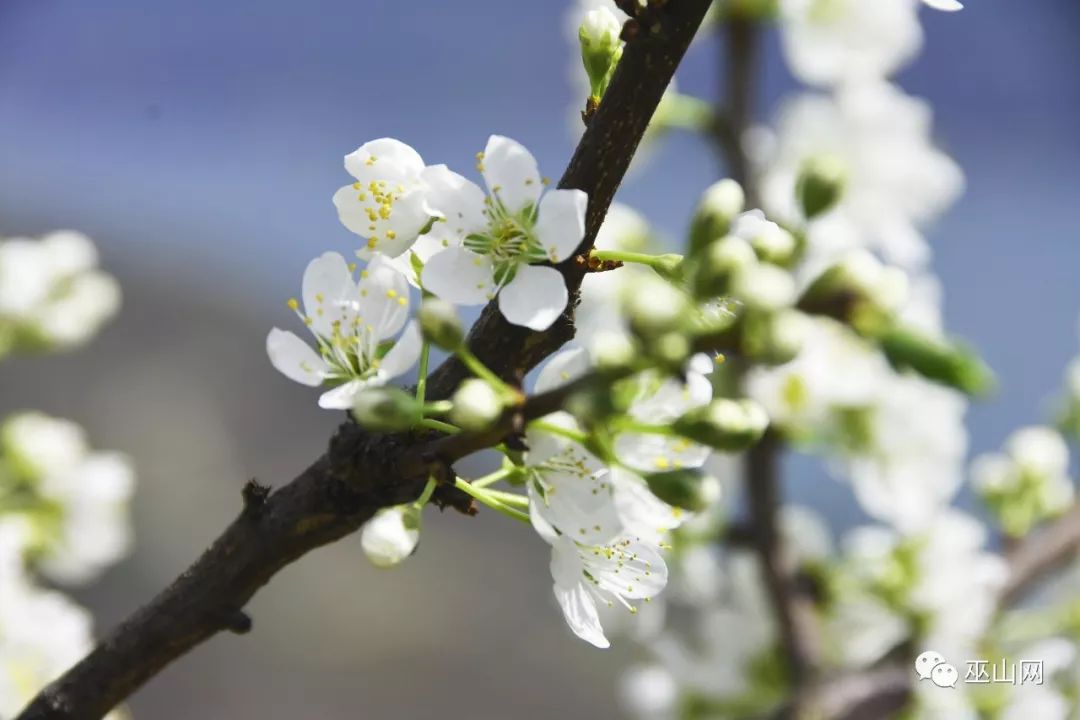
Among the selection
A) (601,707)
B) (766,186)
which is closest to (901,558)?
(766,186)

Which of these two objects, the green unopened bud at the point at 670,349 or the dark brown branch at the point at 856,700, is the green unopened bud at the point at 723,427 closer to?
the green unopened bud at the point at 670,349

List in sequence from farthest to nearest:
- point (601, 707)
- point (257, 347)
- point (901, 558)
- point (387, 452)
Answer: point (257, 347), point (601, 707), point (901, 558), point (387, 452)

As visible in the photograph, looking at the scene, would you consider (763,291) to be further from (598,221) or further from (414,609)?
(414,609)

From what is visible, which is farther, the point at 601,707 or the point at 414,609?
the point at 414,609

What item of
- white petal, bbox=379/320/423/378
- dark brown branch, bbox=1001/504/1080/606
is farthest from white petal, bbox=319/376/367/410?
dark brown branch, bbox=1001/504/1080/606

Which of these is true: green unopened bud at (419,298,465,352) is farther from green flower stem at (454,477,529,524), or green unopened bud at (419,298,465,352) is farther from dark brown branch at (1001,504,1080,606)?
dark brown branch at (1001,504,1080,606)

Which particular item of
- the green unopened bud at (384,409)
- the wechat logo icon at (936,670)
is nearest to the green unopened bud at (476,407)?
the green unopened bud at (384,409)

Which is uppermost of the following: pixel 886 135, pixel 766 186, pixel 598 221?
pixel 886 135
